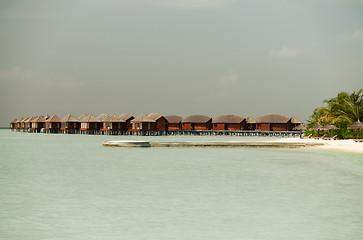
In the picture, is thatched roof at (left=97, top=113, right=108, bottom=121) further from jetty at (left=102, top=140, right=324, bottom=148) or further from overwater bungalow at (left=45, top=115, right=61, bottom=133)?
jetty at (left=102, top=140, right=324, bottom=148)

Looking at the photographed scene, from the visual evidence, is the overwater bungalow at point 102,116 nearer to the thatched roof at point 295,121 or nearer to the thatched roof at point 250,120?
the thatched roof at point 250,120

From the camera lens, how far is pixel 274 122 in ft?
284

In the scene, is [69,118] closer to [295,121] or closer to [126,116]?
[126,116]

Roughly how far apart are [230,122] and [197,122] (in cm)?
776

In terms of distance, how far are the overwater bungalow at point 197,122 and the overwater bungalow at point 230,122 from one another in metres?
1.79

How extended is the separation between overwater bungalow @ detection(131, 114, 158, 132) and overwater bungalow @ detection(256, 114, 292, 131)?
2245cm

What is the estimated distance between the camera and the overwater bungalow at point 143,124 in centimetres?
8263

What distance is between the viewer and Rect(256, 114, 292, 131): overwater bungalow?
3403 inches

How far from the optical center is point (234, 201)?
48.4ft

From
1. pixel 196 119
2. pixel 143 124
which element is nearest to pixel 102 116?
pixel 143 124

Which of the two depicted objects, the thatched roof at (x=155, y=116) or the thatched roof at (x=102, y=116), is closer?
the thatched roof at (x=155, y=116)

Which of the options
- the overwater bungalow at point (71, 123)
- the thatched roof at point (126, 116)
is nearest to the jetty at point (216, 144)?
the thatched roof at point (126, 116)

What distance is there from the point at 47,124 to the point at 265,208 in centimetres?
10386

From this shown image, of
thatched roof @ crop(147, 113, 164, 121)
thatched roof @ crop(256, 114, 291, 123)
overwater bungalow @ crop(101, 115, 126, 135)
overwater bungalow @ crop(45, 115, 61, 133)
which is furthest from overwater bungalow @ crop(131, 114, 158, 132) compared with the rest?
overwater bungalow @ crop(45, 115, 61, 133)
